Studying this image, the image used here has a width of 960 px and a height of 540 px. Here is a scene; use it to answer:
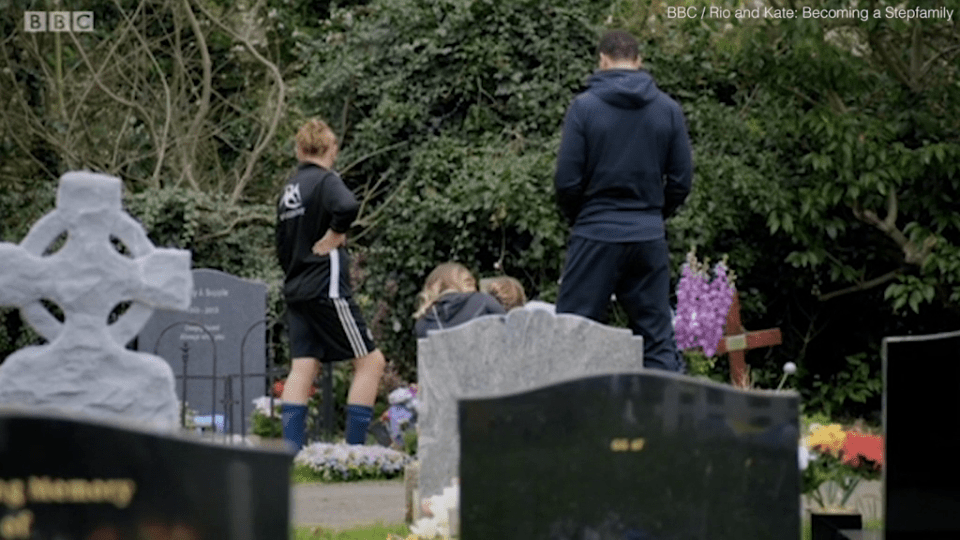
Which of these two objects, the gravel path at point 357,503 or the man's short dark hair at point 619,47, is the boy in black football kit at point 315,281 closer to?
the gravel path at point 357,503

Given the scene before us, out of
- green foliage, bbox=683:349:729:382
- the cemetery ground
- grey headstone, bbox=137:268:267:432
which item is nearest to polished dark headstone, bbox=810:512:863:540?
the cemetery ground

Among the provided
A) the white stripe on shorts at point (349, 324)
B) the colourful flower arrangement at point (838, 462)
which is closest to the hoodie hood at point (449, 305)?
the white stripe on shorts at point (349, 324)

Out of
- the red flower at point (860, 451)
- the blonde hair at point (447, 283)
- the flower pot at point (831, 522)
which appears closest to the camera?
the flower pot at point (831, 522)

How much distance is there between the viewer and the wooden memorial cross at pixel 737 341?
11453 mm

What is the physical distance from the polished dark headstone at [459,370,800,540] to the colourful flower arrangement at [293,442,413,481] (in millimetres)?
5063

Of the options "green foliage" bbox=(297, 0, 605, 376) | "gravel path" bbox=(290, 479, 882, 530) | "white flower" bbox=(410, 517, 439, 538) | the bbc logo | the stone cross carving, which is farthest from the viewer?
the bbc logo

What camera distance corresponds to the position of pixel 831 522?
694cm

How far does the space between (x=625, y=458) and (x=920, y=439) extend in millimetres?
1211

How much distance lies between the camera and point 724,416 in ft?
16.6

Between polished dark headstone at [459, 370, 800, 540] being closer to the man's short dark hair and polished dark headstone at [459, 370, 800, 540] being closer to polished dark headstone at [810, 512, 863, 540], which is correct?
polished dark headstone at [810, 512, 863, 540]

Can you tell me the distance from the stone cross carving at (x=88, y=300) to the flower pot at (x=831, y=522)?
2.42 meters

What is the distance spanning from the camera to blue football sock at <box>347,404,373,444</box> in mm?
10392

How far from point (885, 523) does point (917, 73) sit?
822 centimetres

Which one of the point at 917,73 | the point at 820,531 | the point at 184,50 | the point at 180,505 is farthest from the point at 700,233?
the point at 180,505
